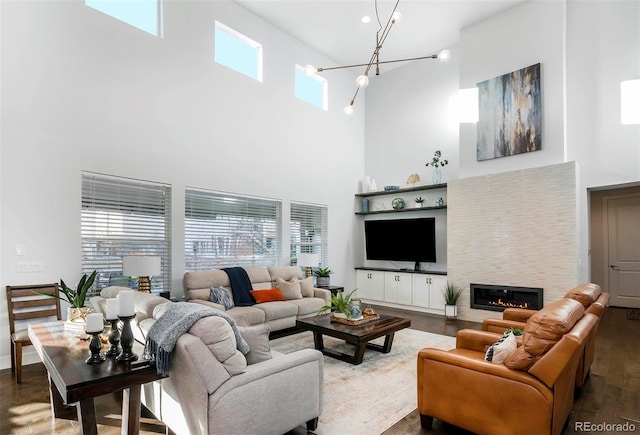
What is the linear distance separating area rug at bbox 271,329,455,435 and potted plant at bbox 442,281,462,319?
1540mm

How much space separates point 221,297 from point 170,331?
290cm

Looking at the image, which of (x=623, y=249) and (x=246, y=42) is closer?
(x=246, y=42)

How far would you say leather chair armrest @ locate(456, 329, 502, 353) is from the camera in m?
3.03

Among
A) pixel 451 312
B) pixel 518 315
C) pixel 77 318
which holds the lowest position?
pixel 451 312

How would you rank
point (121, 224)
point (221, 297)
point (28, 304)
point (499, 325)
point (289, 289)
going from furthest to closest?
point (289, 289) → point (221, 297) → point (121, 224) → point (28, 304) → point (499, 325)

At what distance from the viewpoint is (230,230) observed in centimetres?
594

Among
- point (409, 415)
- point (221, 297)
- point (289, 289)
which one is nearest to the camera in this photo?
point (409, 415)

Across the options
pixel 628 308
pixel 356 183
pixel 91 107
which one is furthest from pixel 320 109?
pixel 628 308

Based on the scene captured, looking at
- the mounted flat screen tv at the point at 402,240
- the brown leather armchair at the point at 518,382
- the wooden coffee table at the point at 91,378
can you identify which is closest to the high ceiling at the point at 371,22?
the mounted flat screen tv at the point at 402,240

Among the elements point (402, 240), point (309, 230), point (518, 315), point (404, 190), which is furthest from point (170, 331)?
point (404, 190)

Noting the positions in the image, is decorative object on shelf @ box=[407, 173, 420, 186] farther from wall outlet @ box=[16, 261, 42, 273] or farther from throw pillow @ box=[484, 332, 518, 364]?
wall outlet @ box=[16, 261, 42, 273]

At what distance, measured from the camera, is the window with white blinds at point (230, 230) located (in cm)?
544

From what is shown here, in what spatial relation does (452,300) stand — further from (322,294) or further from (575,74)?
(575,74)

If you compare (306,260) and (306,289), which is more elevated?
(306,260)
